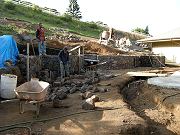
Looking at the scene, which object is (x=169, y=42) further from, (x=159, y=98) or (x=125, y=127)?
(x=125, y=127)

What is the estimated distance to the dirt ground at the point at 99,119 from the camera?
31.2 ft

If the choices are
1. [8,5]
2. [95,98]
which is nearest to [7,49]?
[95,98]

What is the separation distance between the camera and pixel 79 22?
161 ft

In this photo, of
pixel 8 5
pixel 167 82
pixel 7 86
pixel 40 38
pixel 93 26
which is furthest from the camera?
pixel 93 26

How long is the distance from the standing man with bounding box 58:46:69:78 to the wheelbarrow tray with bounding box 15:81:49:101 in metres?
6.70

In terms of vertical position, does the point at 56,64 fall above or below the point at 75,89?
above

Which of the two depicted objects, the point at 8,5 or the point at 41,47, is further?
the point at 8,5

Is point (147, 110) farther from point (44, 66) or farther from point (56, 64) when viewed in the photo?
point (56, 64)

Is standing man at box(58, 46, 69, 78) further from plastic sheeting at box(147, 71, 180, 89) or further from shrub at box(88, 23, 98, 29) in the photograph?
shrub at box(88, 23, 98, 29)

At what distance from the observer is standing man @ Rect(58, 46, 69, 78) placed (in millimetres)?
18936

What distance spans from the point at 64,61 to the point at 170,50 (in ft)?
51.4

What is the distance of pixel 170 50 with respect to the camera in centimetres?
3209

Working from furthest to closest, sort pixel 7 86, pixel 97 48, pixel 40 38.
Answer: pixel 97 48 < pixel 40 38 < pixel 7 86

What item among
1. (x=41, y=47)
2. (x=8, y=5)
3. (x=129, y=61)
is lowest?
(x=129, y=61)
